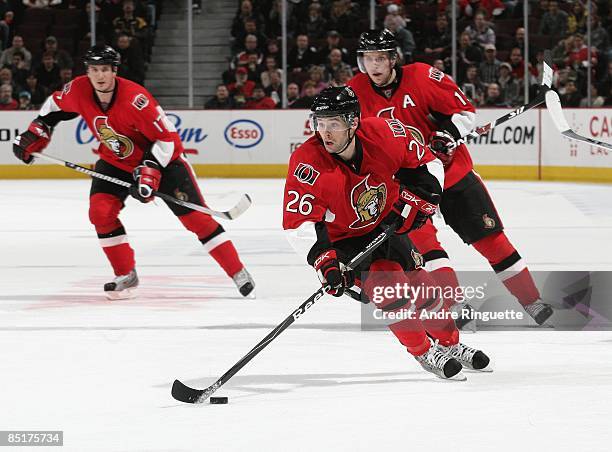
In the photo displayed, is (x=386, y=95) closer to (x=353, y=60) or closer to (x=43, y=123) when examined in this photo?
(x=43, y=123)

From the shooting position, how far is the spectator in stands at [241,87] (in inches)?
463

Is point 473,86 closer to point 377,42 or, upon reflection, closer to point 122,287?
point 122,287

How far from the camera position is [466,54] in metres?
11.6

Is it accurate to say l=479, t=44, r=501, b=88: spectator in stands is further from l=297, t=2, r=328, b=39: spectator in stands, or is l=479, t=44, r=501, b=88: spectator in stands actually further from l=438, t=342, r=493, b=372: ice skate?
l=438, t=342, r=493, b=372: ice skate

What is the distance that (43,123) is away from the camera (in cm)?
539

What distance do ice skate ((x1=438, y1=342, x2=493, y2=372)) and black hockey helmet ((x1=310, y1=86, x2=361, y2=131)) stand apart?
0.79m

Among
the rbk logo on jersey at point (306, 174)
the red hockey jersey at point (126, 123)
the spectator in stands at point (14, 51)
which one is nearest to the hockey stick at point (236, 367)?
the rbk logo on jersey at point (306, 174)

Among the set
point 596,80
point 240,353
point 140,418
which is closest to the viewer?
point 140,418

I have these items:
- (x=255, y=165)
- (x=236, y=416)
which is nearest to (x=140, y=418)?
(x=236, y=416)

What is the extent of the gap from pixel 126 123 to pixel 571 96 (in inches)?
267

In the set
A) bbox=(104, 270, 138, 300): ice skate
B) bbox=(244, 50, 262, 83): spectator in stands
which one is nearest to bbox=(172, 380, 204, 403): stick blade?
bbox=(104, 270, 138, 300): ice skate

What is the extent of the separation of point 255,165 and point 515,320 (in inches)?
295

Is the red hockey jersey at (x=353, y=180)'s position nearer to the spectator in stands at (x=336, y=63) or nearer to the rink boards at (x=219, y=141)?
the rink boards at (x=219, y=141)

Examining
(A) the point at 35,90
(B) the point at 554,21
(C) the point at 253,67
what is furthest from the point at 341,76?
(A) the point at 35,90
